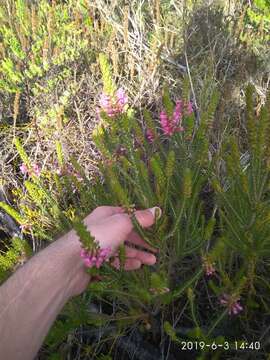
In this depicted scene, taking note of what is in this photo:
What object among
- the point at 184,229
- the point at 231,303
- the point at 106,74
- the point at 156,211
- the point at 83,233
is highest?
the point at 106,74

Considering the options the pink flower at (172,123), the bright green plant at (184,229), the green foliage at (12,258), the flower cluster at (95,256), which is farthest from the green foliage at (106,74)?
the green foliage at (12,258)

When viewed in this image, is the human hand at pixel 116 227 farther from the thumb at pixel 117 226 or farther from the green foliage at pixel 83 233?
the green foliage at pixel 83 233

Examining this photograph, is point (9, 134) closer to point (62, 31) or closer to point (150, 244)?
point (62, 31)

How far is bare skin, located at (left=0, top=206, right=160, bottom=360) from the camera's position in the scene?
3.34 ft

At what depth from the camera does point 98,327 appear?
162cm

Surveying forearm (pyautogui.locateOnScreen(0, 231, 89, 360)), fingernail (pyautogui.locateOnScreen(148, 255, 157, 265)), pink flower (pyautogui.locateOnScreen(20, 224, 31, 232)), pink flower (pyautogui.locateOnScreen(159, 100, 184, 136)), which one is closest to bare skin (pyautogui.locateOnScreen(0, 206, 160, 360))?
forearm (pyautogui.locateOnScreen(0, 231, 89, 360))

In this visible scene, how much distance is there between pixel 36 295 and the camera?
41.7 inches

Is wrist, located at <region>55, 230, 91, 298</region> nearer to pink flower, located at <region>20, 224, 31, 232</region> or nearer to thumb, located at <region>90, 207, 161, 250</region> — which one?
thumb, located at <region>90, 207, 161, 250</region>

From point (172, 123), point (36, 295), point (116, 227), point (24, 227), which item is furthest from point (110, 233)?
point (24, 227)

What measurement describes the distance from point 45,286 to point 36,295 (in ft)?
0.11

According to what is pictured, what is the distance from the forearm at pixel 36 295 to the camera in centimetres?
101

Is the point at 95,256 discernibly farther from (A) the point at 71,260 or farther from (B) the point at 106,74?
(B) the point at 106,74

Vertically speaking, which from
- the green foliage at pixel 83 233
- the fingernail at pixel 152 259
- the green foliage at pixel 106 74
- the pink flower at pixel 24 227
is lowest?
the pink flower at pixel 24 227

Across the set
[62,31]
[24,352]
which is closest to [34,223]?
[24,352]
